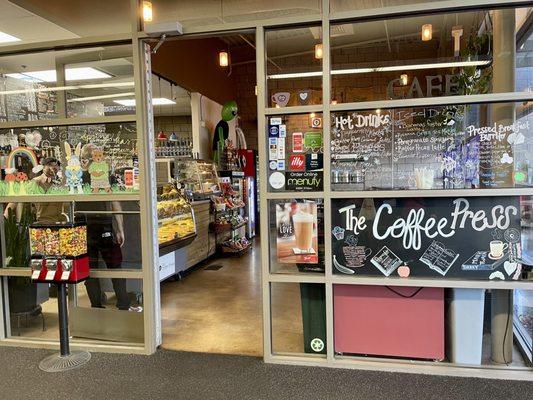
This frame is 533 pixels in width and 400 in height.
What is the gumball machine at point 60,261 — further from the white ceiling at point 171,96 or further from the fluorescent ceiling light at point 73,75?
the white ceiling at point 171,96

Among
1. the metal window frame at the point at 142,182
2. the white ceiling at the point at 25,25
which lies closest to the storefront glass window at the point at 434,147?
the metal window frame at the point at 142,182

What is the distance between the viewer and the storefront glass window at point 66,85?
3.58m

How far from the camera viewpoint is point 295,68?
3.17m

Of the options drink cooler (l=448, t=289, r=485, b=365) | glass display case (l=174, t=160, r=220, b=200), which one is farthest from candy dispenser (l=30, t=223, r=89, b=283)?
glass display case (l=174, t=160, r=220, b=200)

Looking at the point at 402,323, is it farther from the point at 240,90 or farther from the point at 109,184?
the point at 240,90

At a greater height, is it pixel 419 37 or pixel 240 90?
pixel 240 90

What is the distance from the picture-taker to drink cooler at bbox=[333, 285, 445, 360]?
303 cm

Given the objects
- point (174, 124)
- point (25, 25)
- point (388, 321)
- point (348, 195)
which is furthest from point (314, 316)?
point (174, 124)

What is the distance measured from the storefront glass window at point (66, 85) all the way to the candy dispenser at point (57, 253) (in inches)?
42.1

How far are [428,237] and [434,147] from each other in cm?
67

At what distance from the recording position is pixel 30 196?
3699 mm

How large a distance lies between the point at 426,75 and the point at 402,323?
74.1 inches

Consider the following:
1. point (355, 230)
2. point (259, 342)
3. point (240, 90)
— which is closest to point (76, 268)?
point (259, 342)

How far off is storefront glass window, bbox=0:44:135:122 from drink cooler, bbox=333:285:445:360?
100 inches
